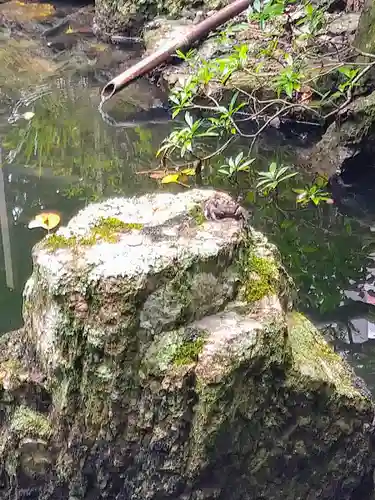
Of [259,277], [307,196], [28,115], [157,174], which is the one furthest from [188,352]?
[28,115]

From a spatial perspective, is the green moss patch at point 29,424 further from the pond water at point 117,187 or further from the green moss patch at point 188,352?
the pond water at point 117,187

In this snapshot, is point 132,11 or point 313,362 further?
point 132,11

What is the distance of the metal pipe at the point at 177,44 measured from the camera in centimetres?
599

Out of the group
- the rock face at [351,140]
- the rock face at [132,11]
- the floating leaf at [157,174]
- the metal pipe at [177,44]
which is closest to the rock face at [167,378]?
the floating leaf at [157,174]

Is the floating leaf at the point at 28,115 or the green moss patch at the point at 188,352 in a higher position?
the floating leaf at the point at 28,115

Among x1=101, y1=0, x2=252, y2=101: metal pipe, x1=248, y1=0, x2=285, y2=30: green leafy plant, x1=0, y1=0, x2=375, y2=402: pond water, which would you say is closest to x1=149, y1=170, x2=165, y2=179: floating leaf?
x1=0, y1=0, x2=375, y2=402: pond water

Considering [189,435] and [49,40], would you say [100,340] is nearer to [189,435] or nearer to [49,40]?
[189,435]

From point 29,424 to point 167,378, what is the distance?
0.55m

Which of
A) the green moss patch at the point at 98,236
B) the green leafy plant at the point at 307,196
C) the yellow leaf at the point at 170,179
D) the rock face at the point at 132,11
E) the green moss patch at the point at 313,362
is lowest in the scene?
the green moss patch at the point at 313,362

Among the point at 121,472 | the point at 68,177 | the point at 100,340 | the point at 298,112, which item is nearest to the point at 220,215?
the point at 100,340

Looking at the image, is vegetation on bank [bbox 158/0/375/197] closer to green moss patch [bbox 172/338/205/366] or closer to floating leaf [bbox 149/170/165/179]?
floating leaf [bbox 149/170/165/179]

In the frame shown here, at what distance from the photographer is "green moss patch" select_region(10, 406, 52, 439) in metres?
2.14

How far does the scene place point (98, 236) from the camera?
2113mm

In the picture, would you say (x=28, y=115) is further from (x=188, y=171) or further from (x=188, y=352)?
(x=188, y=352)
